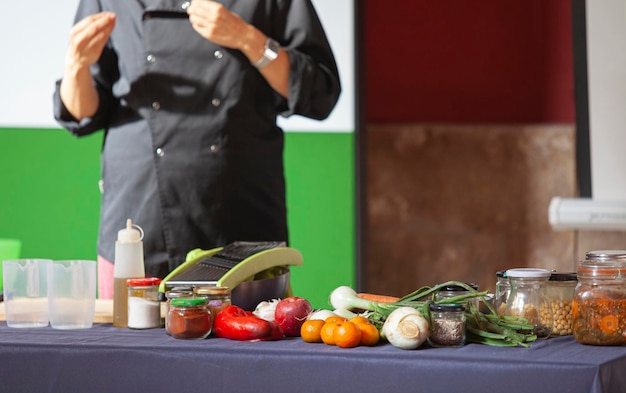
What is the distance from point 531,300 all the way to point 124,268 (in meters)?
0.75

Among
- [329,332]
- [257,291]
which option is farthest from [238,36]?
[329,332]

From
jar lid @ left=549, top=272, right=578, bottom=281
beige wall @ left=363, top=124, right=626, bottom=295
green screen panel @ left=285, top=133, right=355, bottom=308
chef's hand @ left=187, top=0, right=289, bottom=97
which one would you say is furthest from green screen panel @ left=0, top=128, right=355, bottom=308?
jar lid @ left=549, top=272, right=578, bottom=281

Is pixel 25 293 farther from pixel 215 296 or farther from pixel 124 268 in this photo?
pixel 215 296

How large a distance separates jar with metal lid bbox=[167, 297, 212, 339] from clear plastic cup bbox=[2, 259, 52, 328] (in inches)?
12.9

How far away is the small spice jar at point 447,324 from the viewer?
4.64 feet

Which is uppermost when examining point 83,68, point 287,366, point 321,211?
point 83,68

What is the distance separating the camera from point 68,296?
5.47ft

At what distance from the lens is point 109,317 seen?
5.77 ft

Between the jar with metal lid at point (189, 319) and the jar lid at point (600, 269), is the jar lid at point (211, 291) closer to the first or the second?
the jar with metal lid at point (189, 319)

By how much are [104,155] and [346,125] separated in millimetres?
856

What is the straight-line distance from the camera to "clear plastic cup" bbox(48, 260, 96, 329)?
1668 mm

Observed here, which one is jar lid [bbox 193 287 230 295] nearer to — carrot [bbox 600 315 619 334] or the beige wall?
carrot [bbox 600 315 619 334]

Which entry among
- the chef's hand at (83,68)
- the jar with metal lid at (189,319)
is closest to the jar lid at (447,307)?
the jar with metal lid at (189,319)

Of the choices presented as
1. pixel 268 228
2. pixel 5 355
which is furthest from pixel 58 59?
pixel 5 355
